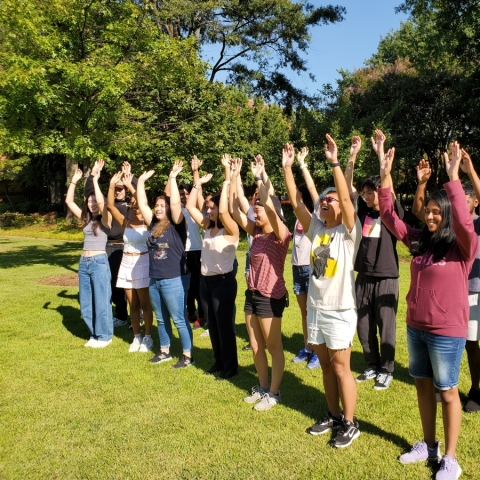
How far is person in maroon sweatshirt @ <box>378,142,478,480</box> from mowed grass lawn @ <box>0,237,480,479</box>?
0.56 m

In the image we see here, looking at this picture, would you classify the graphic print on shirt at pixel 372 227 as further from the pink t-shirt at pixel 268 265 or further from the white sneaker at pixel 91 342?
the white sneaker at pixel 91 342

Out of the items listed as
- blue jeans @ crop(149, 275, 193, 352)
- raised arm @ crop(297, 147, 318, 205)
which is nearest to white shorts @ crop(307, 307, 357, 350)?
raised arm @ crop(297, 147, 318, 205)

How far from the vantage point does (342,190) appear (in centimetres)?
341

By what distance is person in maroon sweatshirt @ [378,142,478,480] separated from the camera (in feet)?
10.2

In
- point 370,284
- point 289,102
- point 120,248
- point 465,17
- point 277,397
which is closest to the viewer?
point 277,397

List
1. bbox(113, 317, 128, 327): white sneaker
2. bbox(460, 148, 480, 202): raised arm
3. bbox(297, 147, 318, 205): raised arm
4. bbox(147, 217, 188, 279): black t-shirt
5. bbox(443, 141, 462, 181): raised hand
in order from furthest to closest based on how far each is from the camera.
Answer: bbox(113, 317, 128, 327): white sneaker < bbox(147, 217, 188, 279): black t-shirt < bbox(297, 147, 318, 205): raised arm < bbox(460, 148, 480, 202): raised arm < bbox(443, 141, 462, 181): raised hand

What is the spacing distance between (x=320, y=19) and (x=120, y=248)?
19.1 meters

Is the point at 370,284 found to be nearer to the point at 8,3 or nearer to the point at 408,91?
the point at 8,3

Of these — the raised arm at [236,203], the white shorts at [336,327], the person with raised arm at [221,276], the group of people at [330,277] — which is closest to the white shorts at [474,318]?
the group of people at [330,277]

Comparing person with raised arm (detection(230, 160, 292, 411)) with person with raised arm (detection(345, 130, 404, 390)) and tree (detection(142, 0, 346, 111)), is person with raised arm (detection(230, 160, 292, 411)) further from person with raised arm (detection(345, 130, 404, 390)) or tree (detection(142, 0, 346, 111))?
tree (detection(142, 0, 346, 111))

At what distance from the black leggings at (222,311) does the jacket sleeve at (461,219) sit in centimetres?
263

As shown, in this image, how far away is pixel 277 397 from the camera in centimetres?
450

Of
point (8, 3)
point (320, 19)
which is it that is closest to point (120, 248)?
point (8, 3)

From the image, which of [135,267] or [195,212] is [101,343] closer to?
[135,267]
